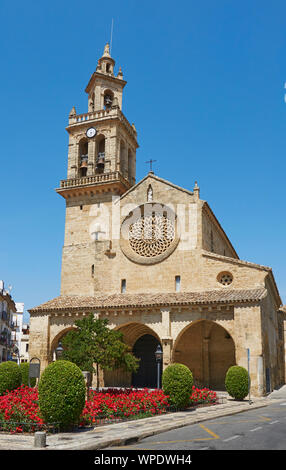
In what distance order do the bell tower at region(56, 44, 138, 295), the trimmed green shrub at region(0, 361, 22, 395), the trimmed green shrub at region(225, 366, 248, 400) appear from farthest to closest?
the bell tower at region(56, 44, 138, 295) < the trimmed green shrub at region(225, 366, 248, 400) < the trimmed green shrub at region(0, 361, 22, 395)

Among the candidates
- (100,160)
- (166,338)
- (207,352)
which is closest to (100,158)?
(100,160)

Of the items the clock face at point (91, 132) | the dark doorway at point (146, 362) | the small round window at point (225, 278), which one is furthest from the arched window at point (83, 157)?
the small round window at point (225, 278)

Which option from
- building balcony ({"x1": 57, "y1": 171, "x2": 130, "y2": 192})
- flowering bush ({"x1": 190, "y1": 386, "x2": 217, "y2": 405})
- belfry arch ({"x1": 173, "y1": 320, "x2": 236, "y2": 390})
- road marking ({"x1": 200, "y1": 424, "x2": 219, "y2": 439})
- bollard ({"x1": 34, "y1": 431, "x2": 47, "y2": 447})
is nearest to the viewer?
bollard ({"x1": 34, "y1": 431, "x2": 47, "y2": 447})

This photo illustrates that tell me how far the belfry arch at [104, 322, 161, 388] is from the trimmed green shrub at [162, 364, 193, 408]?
33.5ft

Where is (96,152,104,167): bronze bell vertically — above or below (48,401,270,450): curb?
above

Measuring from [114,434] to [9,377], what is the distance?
9.58m

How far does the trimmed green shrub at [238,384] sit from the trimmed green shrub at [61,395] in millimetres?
10635

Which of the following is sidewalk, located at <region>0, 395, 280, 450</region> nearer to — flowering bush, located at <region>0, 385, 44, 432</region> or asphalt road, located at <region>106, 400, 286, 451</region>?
asphalt road, located at <region>106, 400, 286, 451</region>

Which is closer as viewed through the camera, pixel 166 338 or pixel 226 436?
pixel 226 436

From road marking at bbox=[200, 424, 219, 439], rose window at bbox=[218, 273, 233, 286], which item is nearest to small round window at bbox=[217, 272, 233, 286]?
rose window at bbox=[218, 273, 233, 286]

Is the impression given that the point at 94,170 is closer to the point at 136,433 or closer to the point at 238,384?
the point at 238,384

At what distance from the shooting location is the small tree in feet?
65.0

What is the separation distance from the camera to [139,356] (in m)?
29.1
